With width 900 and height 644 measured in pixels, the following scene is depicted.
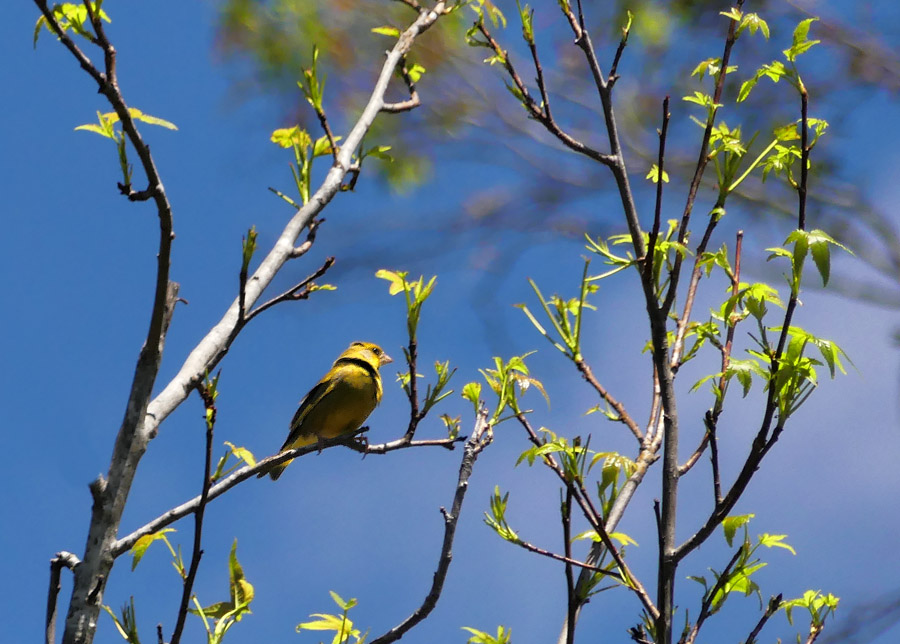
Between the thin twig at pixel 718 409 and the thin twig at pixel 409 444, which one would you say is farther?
the thin twig at pixel 409 444

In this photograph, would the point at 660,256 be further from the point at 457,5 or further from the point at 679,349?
the point at 457,5

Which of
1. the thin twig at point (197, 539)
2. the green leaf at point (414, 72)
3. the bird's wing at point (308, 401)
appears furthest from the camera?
the bird's wing at point (308, 401)

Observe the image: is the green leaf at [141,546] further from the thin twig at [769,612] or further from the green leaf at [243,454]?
the thin twig at [769,612]

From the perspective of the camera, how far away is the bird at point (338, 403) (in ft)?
18.5

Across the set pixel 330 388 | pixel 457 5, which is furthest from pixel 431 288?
pixel 330 388

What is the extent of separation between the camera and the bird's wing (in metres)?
5.58

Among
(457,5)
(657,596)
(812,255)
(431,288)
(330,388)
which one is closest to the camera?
(812,255)

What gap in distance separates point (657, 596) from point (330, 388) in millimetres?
3417

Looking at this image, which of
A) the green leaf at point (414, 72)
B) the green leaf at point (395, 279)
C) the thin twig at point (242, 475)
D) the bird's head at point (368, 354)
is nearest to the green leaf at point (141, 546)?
the thin twig at point (242, 475)

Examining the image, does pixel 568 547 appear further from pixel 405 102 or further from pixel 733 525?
pixel 405 102

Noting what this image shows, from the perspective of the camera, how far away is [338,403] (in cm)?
565

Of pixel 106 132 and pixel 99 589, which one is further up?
pixel 106 132

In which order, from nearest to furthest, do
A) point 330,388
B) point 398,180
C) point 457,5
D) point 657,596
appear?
1. point 657,596
2. point 457,5
3. point 330,388
4. point 398,180

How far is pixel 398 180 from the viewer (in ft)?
20.0
